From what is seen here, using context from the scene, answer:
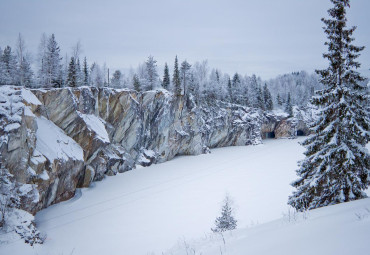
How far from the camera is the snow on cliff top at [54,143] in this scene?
19.0 metres

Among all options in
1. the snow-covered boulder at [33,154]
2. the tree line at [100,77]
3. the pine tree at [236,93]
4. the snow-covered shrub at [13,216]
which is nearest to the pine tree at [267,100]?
the tree line at [100,77]

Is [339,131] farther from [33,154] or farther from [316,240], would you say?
[33,154]

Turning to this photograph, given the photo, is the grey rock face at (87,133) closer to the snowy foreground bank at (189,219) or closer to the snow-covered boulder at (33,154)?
the snow-covered boulder at (33,154)

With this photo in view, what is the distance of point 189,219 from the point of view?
58.1 ft

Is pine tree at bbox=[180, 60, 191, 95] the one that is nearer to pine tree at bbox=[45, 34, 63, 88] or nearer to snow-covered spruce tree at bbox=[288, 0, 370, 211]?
pine tree at bbox=[45, 34, 63, 88]

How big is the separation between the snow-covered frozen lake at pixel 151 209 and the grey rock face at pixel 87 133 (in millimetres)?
2667

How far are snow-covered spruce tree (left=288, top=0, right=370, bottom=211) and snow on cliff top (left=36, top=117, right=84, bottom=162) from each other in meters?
20.9

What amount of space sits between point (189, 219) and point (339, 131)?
13289 millimetres

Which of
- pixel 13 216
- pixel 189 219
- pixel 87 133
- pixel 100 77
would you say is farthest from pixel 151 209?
pixel 100 77

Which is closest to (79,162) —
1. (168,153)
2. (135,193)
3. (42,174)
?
(42,174)

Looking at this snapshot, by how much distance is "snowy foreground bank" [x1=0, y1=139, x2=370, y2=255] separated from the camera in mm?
4406

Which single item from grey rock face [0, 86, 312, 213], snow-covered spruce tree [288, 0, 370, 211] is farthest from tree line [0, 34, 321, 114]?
snow-covered spruce tree [288, 0, 370, 211]

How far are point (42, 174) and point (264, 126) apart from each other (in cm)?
7072

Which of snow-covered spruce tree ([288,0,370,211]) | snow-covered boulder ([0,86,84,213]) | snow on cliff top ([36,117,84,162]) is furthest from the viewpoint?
snow on cliff top ([36,117,84,162])
